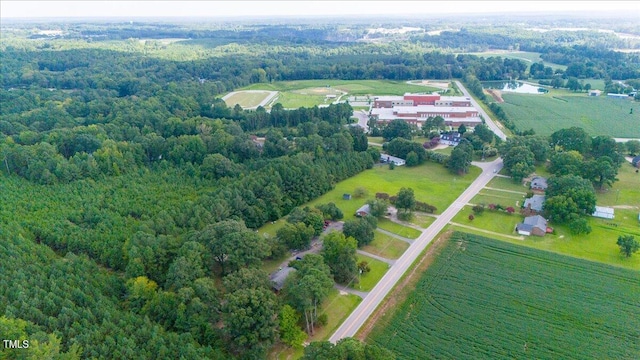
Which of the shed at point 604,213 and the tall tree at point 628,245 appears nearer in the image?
the tall tree at point 628,245

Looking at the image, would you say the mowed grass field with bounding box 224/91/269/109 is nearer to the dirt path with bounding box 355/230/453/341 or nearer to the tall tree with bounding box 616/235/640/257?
the dirt path with bounding box 355/230/453/341

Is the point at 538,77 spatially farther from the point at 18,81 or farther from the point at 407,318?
the point at 18,81

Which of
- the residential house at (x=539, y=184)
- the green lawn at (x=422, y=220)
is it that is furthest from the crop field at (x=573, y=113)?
the green lawn at (x=422, y=220)

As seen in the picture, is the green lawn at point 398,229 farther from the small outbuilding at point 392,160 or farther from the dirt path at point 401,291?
the small outbuilding at point 392,160

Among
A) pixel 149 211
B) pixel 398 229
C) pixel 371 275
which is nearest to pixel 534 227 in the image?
pixel 398 229

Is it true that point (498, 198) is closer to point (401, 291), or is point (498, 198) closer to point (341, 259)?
point (401, 291)

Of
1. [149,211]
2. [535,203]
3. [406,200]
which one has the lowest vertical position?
[149,211]
